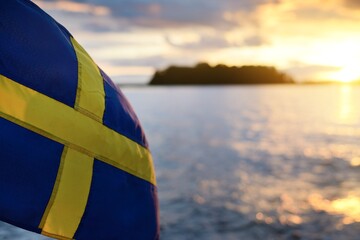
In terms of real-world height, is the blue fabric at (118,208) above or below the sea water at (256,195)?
above

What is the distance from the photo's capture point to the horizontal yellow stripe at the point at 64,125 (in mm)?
2070

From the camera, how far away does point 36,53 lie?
2.21 metres

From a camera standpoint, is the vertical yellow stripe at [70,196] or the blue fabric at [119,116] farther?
the blue fabric at [119,116]

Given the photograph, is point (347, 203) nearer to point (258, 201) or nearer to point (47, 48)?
point (258, 201)

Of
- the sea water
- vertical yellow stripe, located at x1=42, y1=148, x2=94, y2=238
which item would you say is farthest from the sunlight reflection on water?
vertical yellow stripe, located at x1=42, y1=148, x2=94, y2=238

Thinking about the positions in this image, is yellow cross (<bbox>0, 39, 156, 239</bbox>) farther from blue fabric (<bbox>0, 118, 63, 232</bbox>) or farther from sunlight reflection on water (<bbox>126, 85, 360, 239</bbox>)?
sunlight reflection on water (<bbox>126, 85, 360, 239</bbox>)

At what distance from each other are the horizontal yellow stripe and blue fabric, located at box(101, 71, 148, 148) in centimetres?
6

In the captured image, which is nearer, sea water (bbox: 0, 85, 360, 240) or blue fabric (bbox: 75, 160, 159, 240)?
blue fabric (bbox: 75, 160, 159, 240)

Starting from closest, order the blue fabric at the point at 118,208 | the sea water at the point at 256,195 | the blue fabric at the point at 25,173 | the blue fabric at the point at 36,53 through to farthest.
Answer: the blue fabric at the point at 25,173, the blue fabric at the point at 36,53, the blue fabric at the point at 118,208, the sea water at the point at 256,195

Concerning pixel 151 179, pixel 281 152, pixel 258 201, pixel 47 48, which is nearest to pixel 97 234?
pixel 151 179

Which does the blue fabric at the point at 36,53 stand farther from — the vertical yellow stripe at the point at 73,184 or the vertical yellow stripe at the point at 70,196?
the vertical yellow stripe at the point at 70,196

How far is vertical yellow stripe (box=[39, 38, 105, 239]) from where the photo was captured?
7.14ft

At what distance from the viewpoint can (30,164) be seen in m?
2.06

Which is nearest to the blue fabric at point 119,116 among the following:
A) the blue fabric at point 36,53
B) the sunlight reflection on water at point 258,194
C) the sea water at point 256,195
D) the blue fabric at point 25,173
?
the blue fabric at point 36,53
